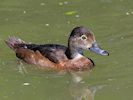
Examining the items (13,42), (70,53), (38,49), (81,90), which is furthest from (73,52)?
(81,90)

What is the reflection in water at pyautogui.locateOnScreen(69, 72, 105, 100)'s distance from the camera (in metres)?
10.6

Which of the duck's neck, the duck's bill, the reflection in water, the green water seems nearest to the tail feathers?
the green water

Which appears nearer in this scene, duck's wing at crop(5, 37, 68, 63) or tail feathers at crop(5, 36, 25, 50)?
duck's wing at crop(5, 37, 68, 63)

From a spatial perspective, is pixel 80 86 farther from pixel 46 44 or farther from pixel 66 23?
pixel 66 23

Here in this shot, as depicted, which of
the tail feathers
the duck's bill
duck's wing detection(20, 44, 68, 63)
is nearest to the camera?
the duck's bill

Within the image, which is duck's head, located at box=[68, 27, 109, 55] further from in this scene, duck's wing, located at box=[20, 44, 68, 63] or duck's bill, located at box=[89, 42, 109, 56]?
duck's wing, located at box=[20, 44, 68, 63]

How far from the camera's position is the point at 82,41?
12164 millimetres

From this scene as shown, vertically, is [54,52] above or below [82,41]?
below

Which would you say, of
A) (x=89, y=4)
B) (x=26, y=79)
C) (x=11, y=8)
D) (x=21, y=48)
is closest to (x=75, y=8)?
(x=89, y=4)

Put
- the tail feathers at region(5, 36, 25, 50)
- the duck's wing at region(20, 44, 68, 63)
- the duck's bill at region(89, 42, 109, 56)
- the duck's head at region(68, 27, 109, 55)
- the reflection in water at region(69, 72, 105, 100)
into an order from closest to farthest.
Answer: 1. the reflection in water at region(69, 72, 105, 100)
2. the duck's bill at region(89, 42, 109, 56)
3. the duck's head at region(68, 27, 109, 55)
4. the duck's wing at region(20, 44, 68, 63)
5. the tail feathers at region(5, 36, 25, 50)

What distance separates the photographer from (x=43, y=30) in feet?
45.0

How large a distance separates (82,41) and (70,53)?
1.05 feet

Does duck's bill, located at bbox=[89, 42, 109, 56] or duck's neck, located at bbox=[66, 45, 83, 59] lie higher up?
duck's bill, located at bbox=[89, 42, 109, 56]

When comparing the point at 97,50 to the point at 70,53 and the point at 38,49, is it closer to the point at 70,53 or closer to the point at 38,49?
the point at 70,53
